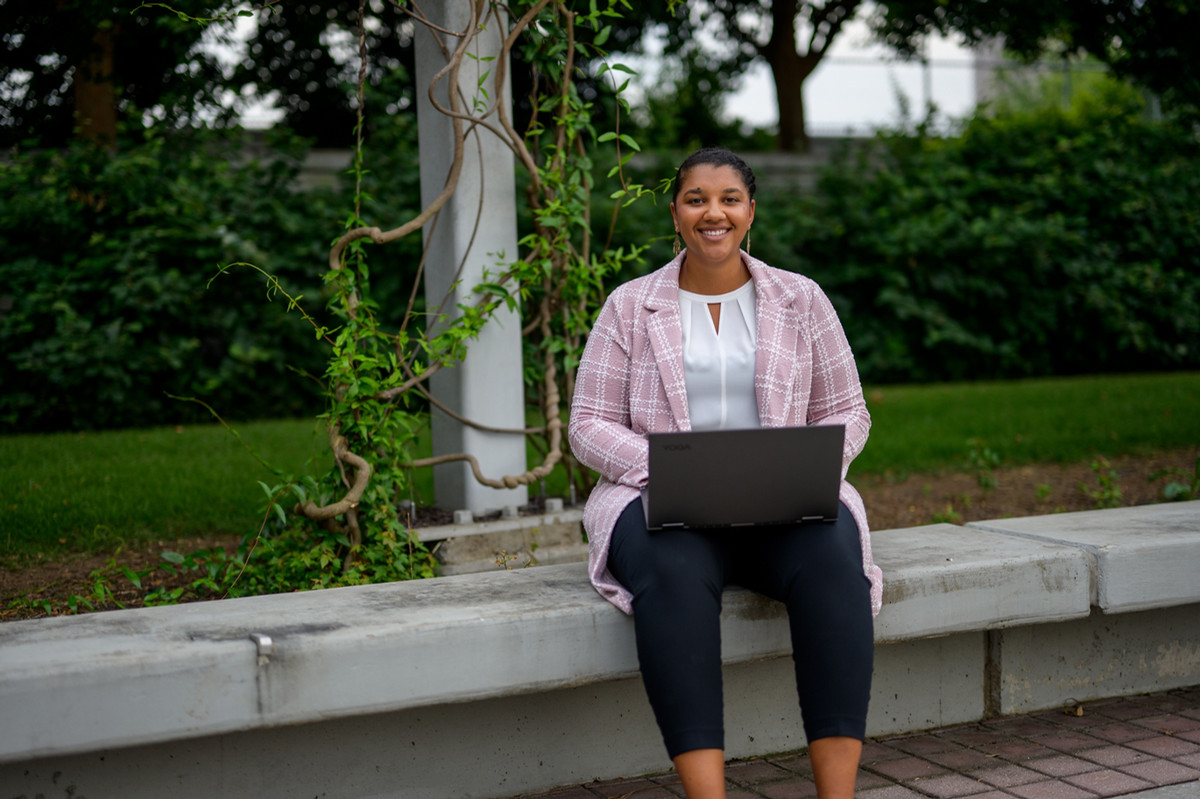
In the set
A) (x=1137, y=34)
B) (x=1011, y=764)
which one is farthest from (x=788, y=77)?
(x=1011, y=764)

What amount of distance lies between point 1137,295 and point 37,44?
869 centimetres

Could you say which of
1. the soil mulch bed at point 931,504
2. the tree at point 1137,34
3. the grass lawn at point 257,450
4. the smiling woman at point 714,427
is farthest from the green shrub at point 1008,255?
the smiling woman at point 714,427

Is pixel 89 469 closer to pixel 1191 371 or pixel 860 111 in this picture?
pixel 1191 371

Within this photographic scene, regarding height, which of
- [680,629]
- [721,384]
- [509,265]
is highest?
[509,265]

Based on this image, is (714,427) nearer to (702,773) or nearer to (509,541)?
(702,773)

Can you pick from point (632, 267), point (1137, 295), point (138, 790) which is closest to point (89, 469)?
point (138, 790)

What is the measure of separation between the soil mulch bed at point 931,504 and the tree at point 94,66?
1995mm

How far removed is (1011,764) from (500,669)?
1369mm

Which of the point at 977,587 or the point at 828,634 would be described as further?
the point at 977,587

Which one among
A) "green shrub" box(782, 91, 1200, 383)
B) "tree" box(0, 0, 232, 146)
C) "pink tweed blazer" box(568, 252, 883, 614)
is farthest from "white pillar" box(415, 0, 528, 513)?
"green shrub" box(782, 91, 1200, 383)

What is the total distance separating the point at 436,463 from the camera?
154 inches

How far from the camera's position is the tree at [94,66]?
4734 millimetres

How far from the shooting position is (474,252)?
3893mm

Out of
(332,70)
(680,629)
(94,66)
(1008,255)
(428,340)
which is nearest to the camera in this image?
(680,629)
